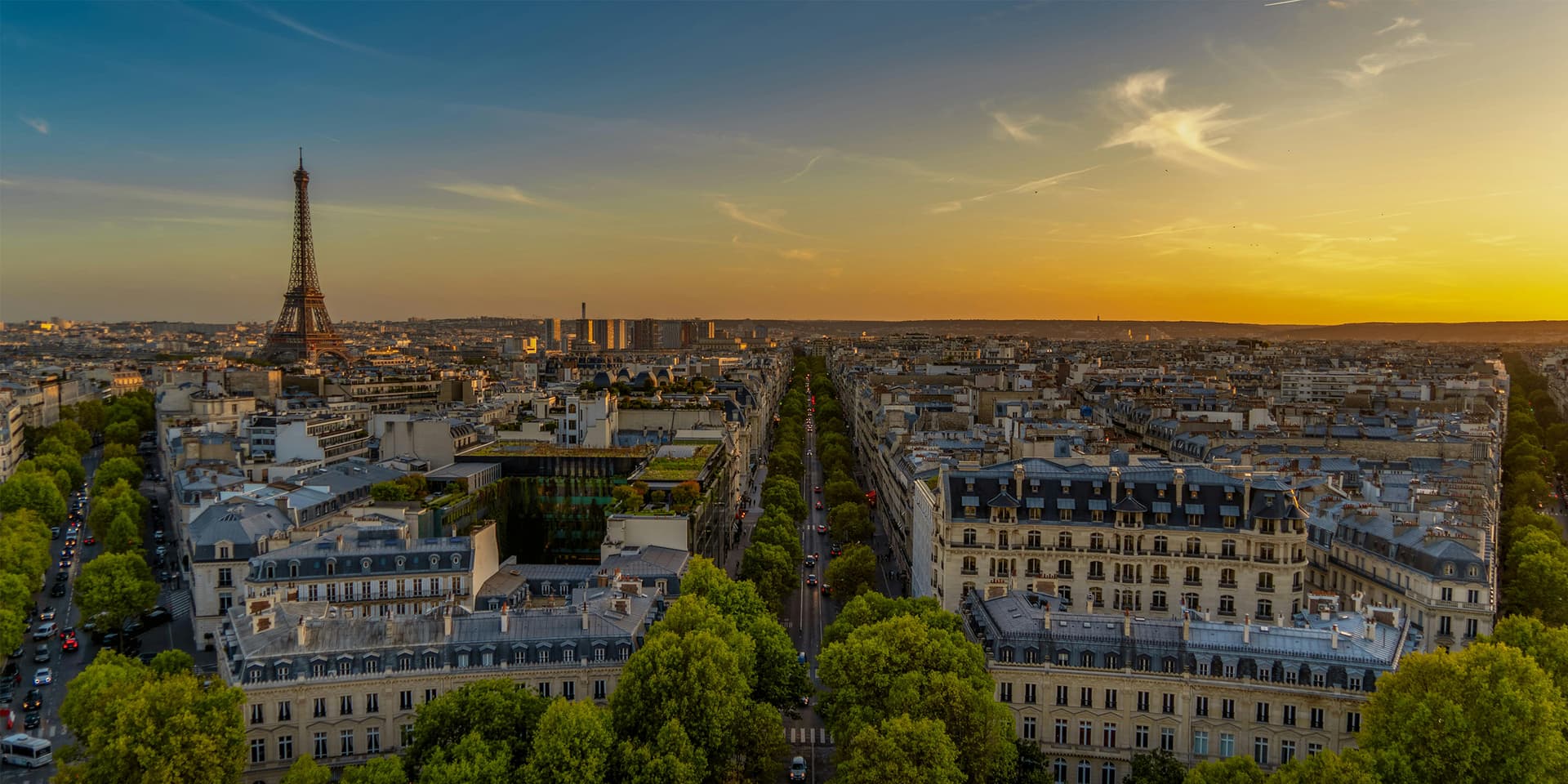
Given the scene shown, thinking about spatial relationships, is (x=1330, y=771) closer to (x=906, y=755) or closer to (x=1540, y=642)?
(x=906, y=755)

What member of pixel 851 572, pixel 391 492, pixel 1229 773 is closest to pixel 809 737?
pixel 851 572

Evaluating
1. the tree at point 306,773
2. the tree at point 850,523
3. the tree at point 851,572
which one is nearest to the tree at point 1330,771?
the tree at point 306,773

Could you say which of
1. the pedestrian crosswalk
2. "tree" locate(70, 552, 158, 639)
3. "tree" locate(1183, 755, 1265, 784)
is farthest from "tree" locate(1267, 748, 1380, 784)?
"tree" locate(70, 552, 158, 639)

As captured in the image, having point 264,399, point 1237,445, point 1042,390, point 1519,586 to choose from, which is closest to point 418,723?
point 1519,586

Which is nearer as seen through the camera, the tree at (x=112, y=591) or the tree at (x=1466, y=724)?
the tree at (x=1466, y=724)

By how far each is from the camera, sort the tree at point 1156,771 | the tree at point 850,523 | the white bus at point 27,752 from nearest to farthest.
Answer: the tree at point 1156,771
the white bus at point 27,752
the tree at point 850,523

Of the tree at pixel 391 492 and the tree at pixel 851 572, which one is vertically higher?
the tree at pixel 391 492

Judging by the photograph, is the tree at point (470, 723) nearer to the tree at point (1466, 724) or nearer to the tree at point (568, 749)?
the tree at point (568, 749)

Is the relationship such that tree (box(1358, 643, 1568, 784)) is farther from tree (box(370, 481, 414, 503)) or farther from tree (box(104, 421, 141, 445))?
tree (box(104, 421, 141, 445))
